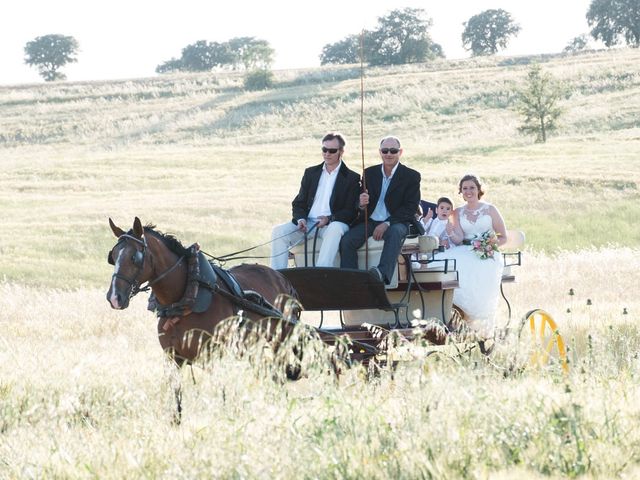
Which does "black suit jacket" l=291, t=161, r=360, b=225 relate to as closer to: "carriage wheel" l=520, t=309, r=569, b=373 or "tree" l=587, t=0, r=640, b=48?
"carriage wheel" l=520, t=309, r=569, b=373

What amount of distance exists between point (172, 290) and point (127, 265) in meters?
0.46

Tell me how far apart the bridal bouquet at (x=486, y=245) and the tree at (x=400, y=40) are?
10055cm

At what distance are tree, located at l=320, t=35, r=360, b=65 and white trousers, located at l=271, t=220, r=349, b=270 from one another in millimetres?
121304

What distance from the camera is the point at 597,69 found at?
8081 centimetres

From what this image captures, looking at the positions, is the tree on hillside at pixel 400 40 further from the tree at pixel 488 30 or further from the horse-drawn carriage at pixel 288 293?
the horse-drawn carriage at pixel 288 293

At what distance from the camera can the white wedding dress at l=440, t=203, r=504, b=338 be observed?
1138 centimetres

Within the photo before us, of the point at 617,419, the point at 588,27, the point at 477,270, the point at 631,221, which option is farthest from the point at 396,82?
the point at 617,419

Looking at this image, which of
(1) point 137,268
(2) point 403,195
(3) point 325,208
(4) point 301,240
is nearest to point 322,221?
(3) point 325,208

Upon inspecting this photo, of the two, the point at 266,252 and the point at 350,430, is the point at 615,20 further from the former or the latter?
the point at 350,430

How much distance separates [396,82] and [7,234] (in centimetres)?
5332

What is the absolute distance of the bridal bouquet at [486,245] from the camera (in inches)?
446

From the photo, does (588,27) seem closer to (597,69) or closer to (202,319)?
(597,69)

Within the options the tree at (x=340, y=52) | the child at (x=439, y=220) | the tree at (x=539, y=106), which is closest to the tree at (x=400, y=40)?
the tree at (x=340, y=52)

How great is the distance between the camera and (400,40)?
113 metres
